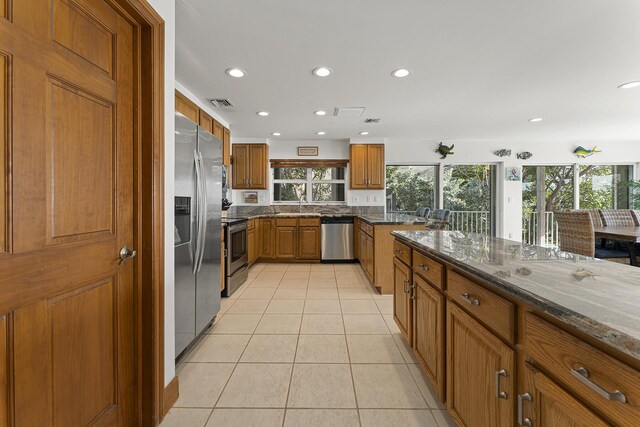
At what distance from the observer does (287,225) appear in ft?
16.6

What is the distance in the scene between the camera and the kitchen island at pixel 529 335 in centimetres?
59

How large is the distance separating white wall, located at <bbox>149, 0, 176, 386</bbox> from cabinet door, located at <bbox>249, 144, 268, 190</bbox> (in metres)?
3.80

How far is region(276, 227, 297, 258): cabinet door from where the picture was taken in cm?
504

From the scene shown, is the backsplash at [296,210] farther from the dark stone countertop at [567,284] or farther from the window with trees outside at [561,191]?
the dark stone countertop at [567,284]

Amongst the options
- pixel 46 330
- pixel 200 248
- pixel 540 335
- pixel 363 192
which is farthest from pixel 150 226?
pixel 363 192

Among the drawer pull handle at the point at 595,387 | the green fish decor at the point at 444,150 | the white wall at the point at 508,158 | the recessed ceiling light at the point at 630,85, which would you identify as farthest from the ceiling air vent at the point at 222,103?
the recessed ceiling light at the point at 630,85

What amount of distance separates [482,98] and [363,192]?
2.58 m

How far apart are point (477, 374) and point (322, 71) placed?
259cm

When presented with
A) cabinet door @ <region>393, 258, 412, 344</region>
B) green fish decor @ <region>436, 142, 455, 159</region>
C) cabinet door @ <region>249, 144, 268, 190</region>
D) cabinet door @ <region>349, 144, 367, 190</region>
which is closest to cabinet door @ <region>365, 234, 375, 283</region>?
cabinet door @ <region>393, 258, 412, 344</region>

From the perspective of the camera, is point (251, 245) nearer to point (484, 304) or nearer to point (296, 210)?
point (296, 210)

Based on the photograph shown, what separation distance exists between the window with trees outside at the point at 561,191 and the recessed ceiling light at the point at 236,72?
18.9ft

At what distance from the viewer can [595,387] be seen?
60 centimetres

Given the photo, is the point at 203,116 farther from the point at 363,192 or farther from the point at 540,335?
the point at 540,335

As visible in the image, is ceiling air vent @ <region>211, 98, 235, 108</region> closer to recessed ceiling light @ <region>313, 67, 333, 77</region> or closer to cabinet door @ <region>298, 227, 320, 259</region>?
recessed ceiling light @ <region>313, 67, 333, 77</region>
